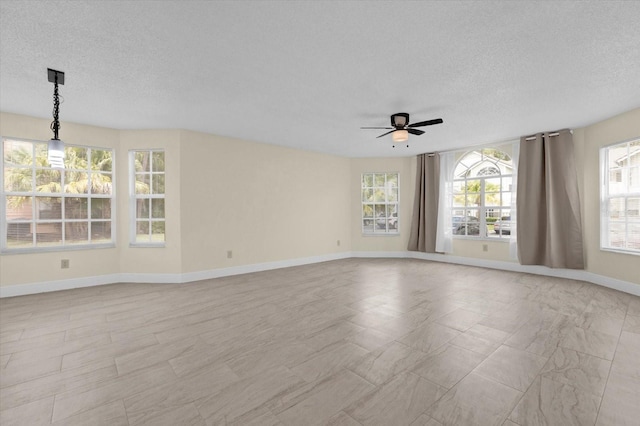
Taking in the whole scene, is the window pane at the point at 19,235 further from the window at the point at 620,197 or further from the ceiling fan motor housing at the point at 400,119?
the window at the point at 620,197

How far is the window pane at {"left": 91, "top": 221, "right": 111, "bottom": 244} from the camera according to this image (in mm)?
4703

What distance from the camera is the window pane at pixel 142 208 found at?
4.95m

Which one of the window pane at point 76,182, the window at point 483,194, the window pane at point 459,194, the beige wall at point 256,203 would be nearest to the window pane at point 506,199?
the window at point 483,194

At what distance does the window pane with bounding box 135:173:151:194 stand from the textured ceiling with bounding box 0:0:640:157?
0.96 meters

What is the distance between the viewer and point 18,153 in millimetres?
4172

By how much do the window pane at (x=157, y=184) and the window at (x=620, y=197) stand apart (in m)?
7.45

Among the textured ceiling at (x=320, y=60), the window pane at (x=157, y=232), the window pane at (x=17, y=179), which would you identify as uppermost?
the textured ceiling at (x=320, y=60)

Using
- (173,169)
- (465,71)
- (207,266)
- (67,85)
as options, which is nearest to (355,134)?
(465,71)

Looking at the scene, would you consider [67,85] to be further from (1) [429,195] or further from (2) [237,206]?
(1) [429,195]

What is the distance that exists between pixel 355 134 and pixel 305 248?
2859mm

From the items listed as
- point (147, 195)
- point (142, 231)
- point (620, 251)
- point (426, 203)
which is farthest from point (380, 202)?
point (142, 231)

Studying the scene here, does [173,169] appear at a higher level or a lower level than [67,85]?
lower

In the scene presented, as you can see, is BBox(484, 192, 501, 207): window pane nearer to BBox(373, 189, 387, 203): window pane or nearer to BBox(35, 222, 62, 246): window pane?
BBox(373, 189, 387, 203): window pane

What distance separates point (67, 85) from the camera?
312 cm
